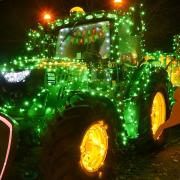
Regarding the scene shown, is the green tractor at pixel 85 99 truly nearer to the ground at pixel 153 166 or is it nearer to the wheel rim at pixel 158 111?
the wheel rim at pixel 158 111

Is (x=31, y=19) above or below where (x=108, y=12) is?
above

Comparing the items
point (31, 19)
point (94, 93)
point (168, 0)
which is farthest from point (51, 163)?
point (168, 0)

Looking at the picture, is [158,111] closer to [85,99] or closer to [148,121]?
[148,121]

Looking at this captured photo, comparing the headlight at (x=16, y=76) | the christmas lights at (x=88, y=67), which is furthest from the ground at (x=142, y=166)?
the headlight at (x=16, y=76)

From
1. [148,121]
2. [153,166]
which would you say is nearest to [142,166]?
[153,166]

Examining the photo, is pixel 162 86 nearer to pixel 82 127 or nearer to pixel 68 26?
pixel 68 26

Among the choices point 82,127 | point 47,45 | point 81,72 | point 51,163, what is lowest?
point 51,163

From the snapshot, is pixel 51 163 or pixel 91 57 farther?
pixel 91 57

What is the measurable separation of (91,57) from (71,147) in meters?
2.34

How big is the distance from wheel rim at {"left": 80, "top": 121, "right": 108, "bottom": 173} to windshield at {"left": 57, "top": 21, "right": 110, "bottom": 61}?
1580 millimetres

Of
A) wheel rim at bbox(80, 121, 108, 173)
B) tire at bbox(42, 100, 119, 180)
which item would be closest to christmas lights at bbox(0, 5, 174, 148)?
tire at bbox(42, 100, 119, 180)

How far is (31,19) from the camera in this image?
23.4m

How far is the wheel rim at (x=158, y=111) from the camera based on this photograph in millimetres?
8281

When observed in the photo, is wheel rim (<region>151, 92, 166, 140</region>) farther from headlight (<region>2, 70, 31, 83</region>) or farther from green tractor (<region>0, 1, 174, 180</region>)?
headlight (<region>2, 70, 31, 83</region>)
